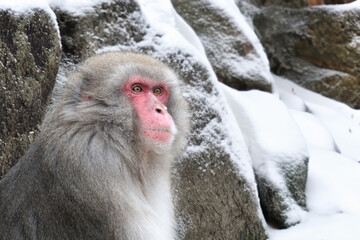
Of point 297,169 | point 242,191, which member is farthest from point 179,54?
point 297,169

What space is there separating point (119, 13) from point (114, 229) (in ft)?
7.13

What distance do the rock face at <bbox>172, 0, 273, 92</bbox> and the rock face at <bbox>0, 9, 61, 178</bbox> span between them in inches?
113

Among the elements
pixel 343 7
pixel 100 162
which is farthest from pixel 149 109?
pixel 343 7

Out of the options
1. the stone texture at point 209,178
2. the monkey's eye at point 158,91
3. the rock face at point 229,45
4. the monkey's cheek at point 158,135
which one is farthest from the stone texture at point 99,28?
the rock face at point 229,45

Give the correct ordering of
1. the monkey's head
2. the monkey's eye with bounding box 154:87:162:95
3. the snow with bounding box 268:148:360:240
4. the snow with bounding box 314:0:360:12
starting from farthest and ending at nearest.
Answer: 1. the snow with bounding box 314:0:360:12
2. the snow with bounding box 268:148:360:240
3. the monkey's eye with bounding box 154:87:162:95
4. the monkey's head

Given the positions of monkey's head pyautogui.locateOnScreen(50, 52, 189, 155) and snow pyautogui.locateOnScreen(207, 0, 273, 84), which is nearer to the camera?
monkey's head pyautogui.locateOnScreen(50, 52, 189, 155)

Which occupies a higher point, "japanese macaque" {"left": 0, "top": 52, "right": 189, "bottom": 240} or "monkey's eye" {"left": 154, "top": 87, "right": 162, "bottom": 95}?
"monkey's eye" {"left": 154, "top": 87, "right": 162, "bottom": 95}

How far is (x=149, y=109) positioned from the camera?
2719 millimetres

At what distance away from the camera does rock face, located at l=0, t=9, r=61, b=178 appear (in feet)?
11.3

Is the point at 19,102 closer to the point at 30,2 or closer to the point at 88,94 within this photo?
the point at 30,2

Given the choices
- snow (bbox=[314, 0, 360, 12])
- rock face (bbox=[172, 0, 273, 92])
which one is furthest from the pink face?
snow (bbox=[314, 0, 360, 12])

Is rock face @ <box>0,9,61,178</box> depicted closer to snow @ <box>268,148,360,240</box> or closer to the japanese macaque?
the japanese macaque

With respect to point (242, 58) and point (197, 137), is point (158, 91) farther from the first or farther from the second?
point (242, 58)

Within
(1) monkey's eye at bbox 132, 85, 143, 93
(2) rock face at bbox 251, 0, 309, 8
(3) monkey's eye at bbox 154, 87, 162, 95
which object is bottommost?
(2) rock face at bbox 251, 0, 309, 8
